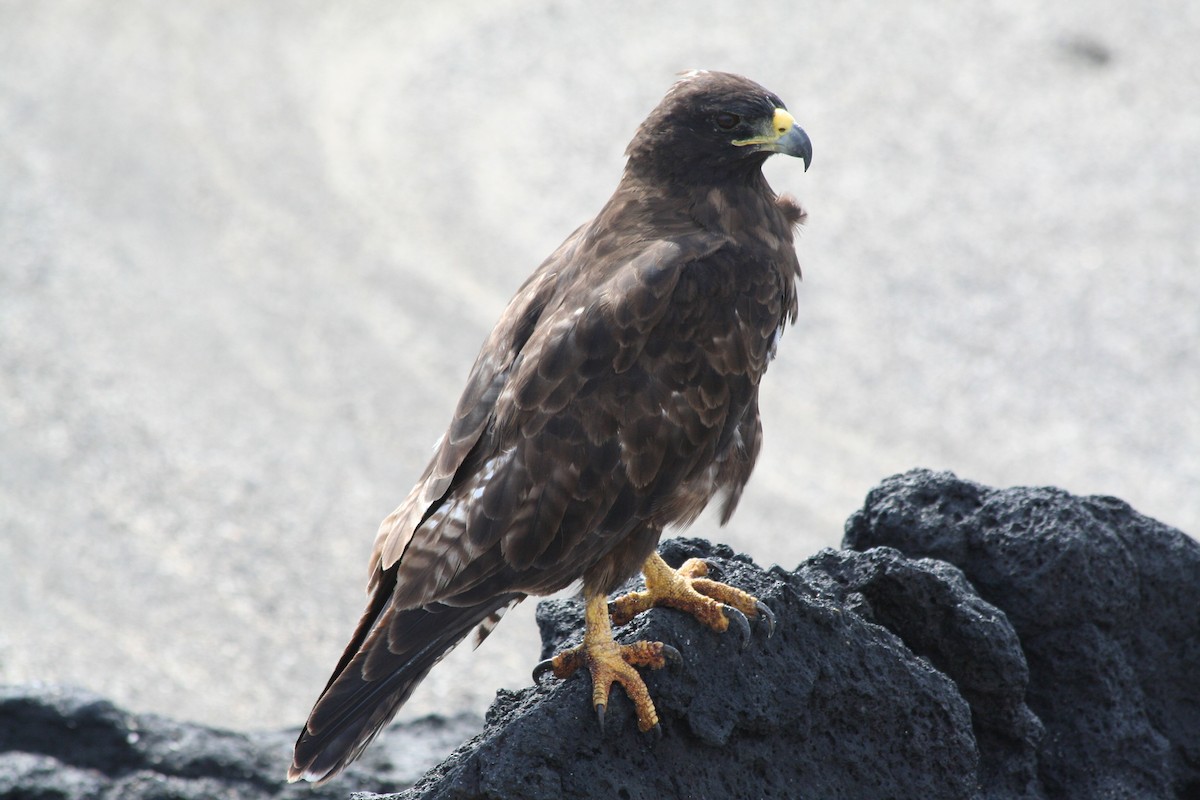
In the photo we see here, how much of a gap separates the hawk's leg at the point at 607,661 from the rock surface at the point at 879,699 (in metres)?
0.05

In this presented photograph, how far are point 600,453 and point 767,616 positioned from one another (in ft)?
2.38

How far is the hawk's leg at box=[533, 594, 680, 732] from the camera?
13.3ft

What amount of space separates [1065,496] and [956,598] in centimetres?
61

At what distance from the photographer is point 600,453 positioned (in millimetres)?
4445

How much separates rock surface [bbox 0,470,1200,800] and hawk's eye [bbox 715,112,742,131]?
1391mm

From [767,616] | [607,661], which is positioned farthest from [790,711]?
[607,661]

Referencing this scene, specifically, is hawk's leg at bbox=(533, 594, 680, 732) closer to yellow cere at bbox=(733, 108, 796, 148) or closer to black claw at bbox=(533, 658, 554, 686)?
black claw at bbox=(533, 658, 554, 686)

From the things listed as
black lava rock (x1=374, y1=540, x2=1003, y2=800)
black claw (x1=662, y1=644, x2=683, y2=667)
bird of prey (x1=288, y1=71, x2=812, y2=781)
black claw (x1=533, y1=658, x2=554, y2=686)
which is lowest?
black lava rock (x1=374, y1=540, x2=1003, y2=800)

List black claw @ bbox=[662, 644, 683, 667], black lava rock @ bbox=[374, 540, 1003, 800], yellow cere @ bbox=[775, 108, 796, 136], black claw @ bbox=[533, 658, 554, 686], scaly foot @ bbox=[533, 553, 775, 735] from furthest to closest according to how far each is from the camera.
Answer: yellow cere @ bbox=[775, 108, 796, 136]
black claw @ bbox=[533, 658, 554, 686]
black claw @ bbox=[662, 644, 683, 667]
scaly foot @ bbox=[533, 553, 775, 735]
black lava rock @ bbox=[374, 540, 1003, 800]

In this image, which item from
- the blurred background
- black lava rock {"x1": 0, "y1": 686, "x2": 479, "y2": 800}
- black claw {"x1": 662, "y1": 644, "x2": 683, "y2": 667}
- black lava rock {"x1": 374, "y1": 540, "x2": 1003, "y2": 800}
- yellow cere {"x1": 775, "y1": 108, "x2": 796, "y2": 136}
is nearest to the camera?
black lava rock {"x1": 374, "y1": 540, "x2": 1003, "y2": 800}

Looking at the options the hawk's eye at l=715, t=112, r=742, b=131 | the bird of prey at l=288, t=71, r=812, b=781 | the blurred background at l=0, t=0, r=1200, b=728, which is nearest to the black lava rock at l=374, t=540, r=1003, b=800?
the bird of prey at l=288, t=71, r=812, b=781

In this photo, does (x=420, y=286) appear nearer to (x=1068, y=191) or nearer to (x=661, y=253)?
(x=1068, y=191)

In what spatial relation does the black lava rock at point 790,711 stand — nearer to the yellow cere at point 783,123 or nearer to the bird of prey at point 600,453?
the bird of prey at point 600,453

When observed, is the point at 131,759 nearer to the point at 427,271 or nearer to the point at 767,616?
the point at 767,616
